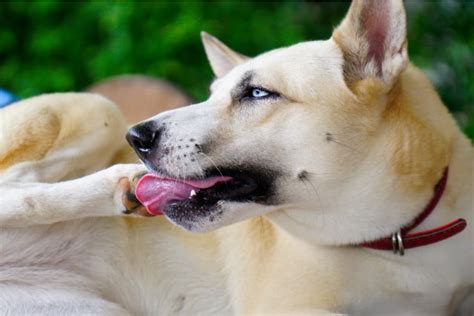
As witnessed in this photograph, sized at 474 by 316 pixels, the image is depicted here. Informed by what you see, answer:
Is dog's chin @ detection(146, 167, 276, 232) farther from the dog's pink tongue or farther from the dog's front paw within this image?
the dog's front paw

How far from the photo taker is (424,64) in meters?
5.09

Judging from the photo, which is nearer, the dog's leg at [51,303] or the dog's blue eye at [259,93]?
the dog's blue eye at [259,93]

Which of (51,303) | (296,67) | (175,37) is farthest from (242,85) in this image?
(175,37)

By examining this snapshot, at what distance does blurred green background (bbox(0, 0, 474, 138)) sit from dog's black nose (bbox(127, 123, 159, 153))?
2921mm

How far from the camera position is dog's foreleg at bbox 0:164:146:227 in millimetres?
2484

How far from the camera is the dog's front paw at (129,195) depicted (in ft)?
7.89

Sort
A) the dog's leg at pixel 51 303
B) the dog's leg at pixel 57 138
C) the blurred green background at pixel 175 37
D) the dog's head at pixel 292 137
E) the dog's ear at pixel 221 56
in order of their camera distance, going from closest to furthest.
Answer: the dog's head at pixel 292 137 < the dog's leg at pixel 51 303 < the dog's leg at pixel 57 138 < the dog's ear at pixel 221 56 < the blurred green background at pixel 175 37

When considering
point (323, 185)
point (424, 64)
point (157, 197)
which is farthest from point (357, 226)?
point (424, 64)

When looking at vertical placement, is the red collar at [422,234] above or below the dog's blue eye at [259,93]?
below

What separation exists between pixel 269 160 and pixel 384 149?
1.15ft

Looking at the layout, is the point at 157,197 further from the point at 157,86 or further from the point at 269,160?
the point at 157,86

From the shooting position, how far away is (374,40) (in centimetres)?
233

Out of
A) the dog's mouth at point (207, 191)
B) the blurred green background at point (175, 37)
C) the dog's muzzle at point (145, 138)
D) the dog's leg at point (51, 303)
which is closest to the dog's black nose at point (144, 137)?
the dog's muzzle at point (145, 138)

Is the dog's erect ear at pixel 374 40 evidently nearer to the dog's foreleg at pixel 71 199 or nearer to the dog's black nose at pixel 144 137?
the dog's black nose at pixel 144 137
